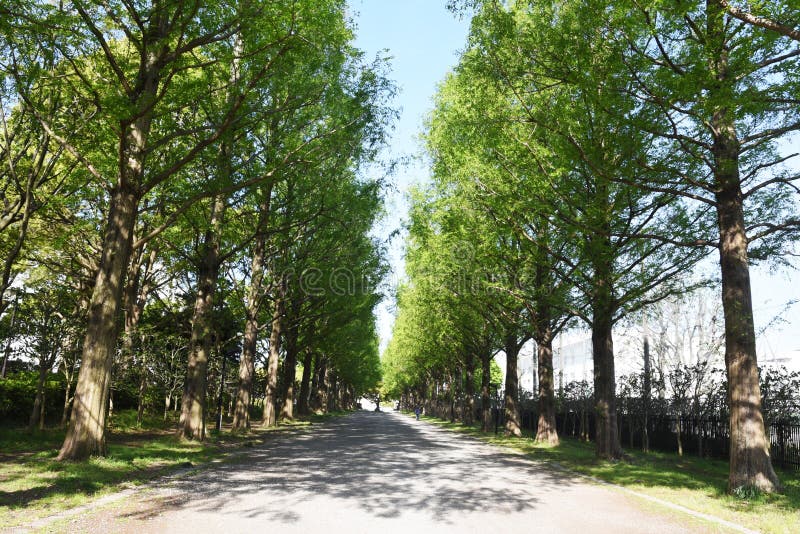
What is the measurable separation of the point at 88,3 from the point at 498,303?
51.9 ft

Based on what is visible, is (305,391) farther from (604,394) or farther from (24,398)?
(604,394)

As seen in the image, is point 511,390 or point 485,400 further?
point 485,400

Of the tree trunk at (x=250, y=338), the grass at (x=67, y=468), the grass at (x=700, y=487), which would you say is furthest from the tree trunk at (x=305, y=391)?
the grass at (x=700, y=487)

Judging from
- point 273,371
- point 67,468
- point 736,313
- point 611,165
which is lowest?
point 67,468

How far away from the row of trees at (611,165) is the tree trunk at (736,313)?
29 millimetres

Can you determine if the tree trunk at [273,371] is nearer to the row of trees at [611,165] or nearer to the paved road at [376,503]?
the row of trees at [611,165]

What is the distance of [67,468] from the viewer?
891 centimetres

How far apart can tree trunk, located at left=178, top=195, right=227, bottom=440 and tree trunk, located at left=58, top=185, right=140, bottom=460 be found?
449 cm

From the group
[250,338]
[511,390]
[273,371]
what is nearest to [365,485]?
[250,338]

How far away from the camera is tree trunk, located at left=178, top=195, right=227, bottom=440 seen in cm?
1554

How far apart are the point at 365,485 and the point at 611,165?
734cm

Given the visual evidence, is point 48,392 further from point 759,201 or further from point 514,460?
point 759,201

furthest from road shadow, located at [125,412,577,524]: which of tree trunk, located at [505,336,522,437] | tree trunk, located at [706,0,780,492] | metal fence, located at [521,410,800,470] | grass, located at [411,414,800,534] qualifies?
tree trunk, located at [505,336,522,437]

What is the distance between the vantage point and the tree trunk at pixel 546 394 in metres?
19.8
